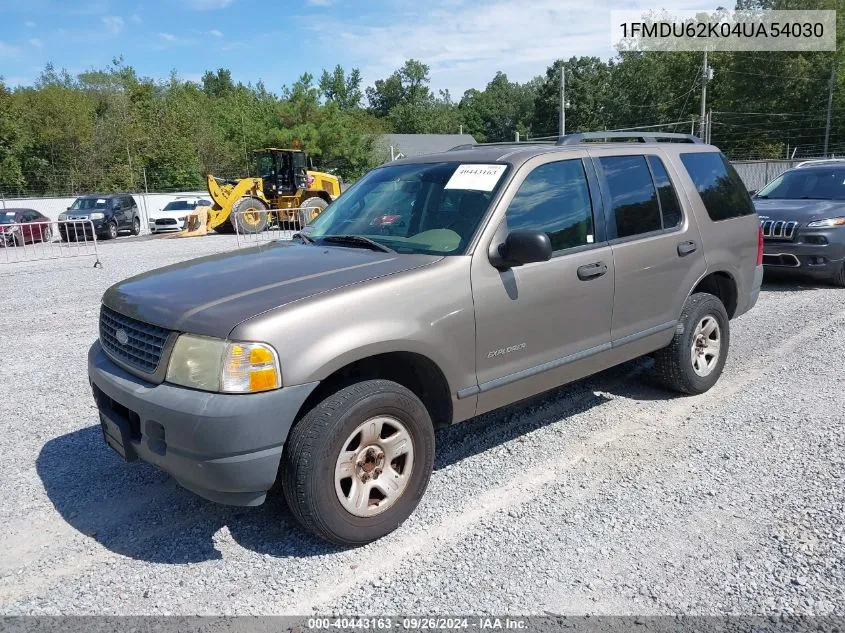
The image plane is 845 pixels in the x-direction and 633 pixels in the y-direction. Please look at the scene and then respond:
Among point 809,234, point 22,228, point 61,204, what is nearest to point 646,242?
point 809,234

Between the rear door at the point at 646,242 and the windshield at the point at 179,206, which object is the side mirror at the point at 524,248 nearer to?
the rear door at the point at 646,242

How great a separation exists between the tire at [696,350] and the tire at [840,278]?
5335 millimetres

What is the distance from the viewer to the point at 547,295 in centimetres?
376

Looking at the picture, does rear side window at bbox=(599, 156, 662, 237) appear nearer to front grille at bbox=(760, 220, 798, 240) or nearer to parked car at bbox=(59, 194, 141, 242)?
front grille at bbox=(760, 220, 798, 240)

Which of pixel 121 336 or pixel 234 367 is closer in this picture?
pixel 234 367

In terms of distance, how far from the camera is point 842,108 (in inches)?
2004

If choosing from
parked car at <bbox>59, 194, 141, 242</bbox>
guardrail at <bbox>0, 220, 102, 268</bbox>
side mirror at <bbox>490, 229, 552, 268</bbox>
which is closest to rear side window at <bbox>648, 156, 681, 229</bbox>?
side mirror at <bbox>490, 229, 552, 268</bbox>

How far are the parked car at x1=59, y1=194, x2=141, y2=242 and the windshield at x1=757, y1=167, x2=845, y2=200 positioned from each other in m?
24.2

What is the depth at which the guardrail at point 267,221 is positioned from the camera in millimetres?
21484

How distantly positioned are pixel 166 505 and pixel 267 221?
784 inches

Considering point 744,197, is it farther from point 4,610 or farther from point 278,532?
point 4,610

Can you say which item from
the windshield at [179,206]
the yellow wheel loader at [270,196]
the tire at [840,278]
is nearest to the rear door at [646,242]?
the tire at [840,278]

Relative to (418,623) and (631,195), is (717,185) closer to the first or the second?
(631,195)

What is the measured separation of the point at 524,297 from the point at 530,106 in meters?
111
